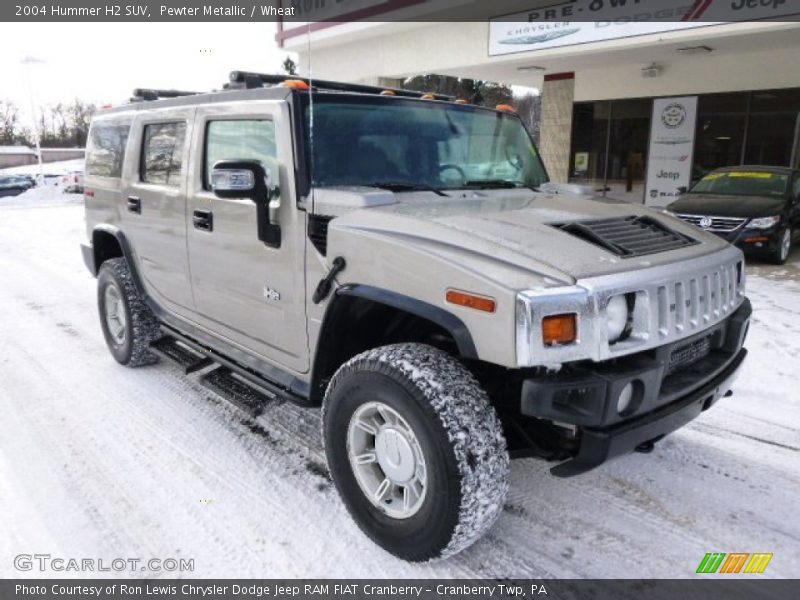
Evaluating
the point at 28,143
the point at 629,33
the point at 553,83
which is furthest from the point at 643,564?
the point at 28,143

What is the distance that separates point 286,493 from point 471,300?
1575mm

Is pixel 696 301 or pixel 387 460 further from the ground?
pixel 696 301

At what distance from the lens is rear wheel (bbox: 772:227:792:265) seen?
30.9 ft

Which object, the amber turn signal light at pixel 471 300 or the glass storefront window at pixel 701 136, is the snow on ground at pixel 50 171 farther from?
the amber turn signal light at pixel 471 300

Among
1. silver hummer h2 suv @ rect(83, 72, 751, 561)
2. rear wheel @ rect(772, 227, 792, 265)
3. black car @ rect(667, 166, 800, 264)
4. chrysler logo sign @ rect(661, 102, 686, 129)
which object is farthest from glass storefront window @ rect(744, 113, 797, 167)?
silver hummer h2 suv @ rect(83, 72, 751, 561)

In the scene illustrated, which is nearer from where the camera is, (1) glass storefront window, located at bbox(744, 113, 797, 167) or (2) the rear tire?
(2) the rear tire

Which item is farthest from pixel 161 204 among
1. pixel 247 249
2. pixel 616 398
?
pixel 616 398

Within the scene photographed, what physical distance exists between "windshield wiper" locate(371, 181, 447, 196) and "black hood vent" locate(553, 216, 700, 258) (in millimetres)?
775

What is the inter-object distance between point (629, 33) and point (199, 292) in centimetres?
979

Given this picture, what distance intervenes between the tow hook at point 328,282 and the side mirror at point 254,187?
1.36 feet

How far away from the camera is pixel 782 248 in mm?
9516

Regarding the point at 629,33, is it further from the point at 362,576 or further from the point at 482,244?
the point at 362,576

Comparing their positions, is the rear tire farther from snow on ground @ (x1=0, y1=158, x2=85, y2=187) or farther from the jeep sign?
snow on ground @ (x1=0, y1=158, x2=85, y2=187)

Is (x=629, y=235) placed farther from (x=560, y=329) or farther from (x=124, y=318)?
(x=124, y=318)
